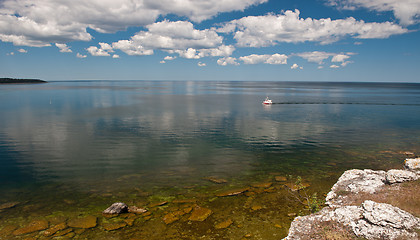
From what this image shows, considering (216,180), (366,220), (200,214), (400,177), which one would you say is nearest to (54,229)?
(200,214)

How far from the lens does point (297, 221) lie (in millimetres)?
16406

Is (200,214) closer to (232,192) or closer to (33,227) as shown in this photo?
(232,192)

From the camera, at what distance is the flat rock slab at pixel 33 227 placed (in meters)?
18.2

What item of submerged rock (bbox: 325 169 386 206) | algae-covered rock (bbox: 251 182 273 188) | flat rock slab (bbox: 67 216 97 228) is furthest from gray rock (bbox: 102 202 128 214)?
submerged rock (bbox: 325 169 386 206)

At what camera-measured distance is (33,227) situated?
18859 millimetres

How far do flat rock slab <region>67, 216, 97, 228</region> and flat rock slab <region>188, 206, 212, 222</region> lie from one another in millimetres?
7699

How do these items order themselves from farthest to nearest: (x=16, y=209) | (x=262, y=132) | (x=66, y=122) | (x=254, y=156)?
(x=66, y=122), (x=262, y=132), (x=254, y=156), (x=16, y=209)

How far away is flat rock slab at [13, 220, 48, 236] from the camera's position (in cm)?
1820

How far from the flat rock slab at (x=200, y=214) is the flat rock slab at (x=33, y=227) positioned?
11290 millimetres

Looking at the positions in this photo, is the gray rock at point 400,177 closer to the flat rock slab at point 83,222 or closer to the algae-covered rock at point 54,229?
the flat rock slab at point 83,222

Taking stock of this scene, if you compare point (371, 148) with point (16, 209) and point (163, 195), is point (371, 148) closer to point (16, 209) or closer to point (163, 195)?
point (163, 195)

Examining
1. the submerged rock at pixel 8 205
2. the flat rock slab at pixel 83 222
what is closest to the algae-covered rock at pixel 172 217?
the flat rock slab at pixel 83 222

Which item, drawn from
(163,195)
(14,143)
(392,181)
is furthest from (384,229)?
(14,143)

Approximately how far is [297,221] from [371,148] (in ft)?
110
